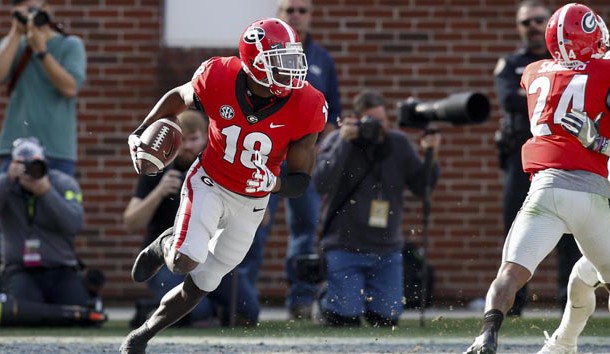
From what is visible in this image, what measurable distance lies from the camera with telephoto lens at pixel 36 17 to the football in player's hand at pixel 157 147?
315cm

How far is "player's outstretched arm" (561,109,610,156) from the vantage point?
6.46m

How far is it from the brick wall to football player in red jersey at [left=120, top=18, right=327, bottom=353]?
457 cm

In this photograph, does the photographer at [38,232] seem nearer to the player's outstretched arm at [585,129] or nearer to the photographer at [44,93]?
the photographer at [44,93]

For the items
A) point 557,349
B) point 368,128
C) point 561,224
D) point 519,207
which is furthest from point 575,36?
point 519,207

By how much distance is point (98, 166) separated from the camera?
37.2 ft

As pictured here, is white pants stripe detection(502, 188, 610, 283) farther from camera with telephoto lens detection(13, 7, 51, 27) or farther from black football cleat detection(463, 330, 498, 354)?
camera with telephoto lens detection(13, 7, 51, 27)

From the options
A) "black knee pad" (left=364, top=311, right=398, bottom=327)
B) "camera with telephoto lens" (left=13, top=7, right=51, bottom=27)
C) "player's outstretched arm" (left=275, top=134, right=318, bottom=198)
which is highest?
"camera with telephoto lens" (left=13, top=7, right=51, bottom=27)

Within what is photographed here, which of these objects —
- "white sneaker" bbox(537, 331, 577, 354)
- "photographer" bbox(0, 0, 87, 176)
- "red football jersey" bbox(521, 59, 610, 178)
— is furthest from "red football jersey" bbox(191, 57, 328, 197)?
"photographer" bbox(0, 0, 87, 176)

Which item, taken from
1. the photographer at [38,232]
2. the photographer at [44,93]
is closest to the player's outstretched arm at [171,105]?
the photographer at [38,232]

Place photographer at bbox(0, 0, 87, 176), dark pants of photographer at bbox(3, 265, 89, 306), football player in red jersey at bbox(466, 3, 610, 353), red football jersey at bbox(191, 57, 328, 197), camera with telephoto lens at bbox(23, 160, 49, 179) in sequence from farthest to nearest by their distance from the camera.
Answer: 1. photographer at bbox(0, 0, 87, 176)
2. dark pants of photographer at bbox(3, 265, 89, 306)
3. camera with telephoto lens at bbox(23, 160, 49, 179)
4. red football jersey at bbox(191, 57, 328, 197)
5. football player in red jersey at bbox(466, 3, 610, 353)

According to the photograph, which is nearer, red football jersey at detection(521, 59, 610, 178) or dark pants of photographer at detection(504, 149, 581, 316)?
red football jersey at detection(521, 59, 610, 178)

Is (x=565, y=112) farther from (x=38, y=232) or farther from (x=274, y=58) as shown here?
(x=38, y=232)

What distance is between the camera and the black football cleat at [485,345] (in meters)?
5.89

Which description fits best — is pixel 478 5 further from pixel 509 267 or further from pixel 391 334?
pixel 509 267
